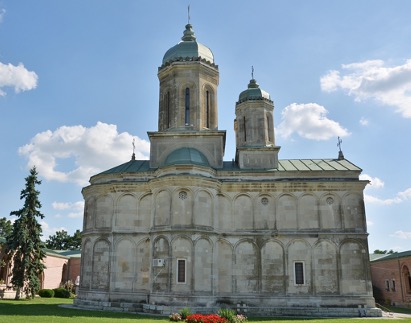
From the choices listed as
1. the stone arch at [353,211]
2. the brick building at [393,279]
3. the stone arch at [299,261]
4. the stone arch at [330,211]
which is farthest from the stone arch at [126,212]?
the brick building at [393,279]

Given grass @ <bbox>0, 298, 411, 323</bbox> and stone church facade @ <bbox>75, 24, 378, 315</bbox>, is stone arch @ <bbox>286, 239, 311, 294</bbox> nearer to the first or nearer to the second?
stone church facade @ <bbox>75, 24, 378, 315</bbox>

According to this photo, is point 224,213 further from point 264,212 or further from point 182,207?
point 182,207

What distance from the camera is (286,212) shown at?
25141 mm

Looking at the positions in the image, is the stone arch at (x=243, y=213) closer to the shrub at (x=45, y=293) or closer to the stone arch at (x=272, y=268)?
the stone arch at (x=272, y=268)

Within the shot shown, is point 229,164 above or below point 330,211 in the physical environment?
above

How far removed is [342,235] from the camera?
24484 millimetres

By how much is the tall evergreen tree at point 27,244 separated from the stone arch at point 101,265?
9.00 metres

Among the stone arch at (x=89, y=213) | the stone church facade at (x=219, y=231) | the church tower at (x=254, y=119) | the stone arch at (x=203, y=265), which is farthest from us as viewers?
the church tower at (x=254, y=119)

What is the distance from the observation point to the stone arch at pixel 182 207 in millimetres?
22797

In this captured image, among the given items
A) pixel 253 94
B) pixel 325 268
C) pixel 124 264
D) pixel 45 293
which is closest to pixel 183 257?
pixel 124 264

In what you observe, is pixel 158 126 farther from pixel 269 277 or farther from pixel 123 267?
pixel 269 277

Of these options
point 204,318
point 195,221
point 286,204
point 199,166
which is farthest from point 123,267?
point 286,204

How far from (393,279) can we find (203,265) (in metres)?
21.1

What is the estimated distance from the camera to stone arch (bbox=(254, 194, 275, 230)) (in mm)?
24906
